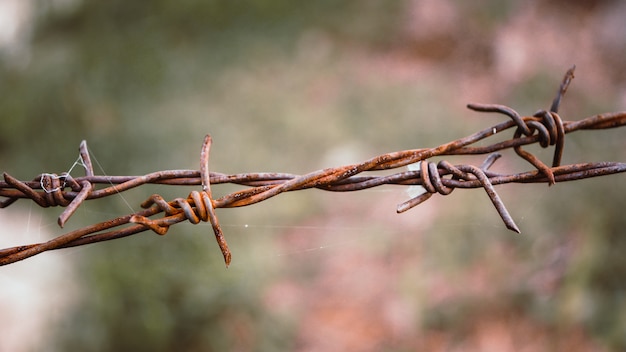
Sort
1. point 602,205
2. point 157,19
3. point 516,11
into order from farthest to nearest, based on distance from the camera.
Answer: point 157,19, point 516,11, point 602,205

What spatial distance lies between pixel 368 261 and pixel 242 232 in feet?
2.76

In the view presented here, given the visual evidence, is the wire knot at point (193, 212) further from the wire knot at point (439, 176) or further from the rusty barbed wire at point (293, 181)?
the wire knot at point (439, 176)

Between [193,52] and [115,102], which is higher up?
[193,52]

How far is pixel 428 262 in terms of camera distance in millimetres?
3021

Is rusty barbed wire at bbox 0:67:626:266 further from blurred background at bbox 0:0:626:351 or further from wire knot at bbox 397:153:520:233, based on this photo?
blurred background at bbox 0:0:626:351

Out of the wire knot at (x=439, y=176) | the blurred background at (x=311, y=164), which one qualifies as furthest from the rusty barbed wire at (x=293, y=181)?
the blurred background at (x=311, y=164)

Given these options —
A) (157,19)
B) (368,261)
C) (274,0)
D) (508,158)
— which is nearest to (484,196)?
(508,158)

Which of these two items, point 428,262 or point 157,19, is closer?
point 428,262

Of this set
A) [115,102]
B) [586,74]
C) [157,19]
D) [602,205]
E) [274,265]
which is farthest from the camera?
[157,19]

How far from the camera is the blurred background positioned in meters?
2.81

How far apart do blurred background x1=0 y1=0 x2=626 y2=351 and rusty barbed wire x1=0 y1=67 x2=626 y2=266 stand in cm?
155

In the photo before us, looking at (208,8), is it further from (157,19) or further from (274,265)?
(274,265)

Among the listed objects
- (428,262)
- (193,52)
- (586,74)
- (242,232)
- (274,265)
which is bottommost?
(428,262)

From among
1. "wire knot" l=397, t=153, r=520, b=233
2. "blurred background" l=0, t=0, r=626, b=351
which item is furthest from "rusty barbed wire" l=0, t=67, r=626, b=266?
"blurred background" l=0, t=0, r=626, b=351
